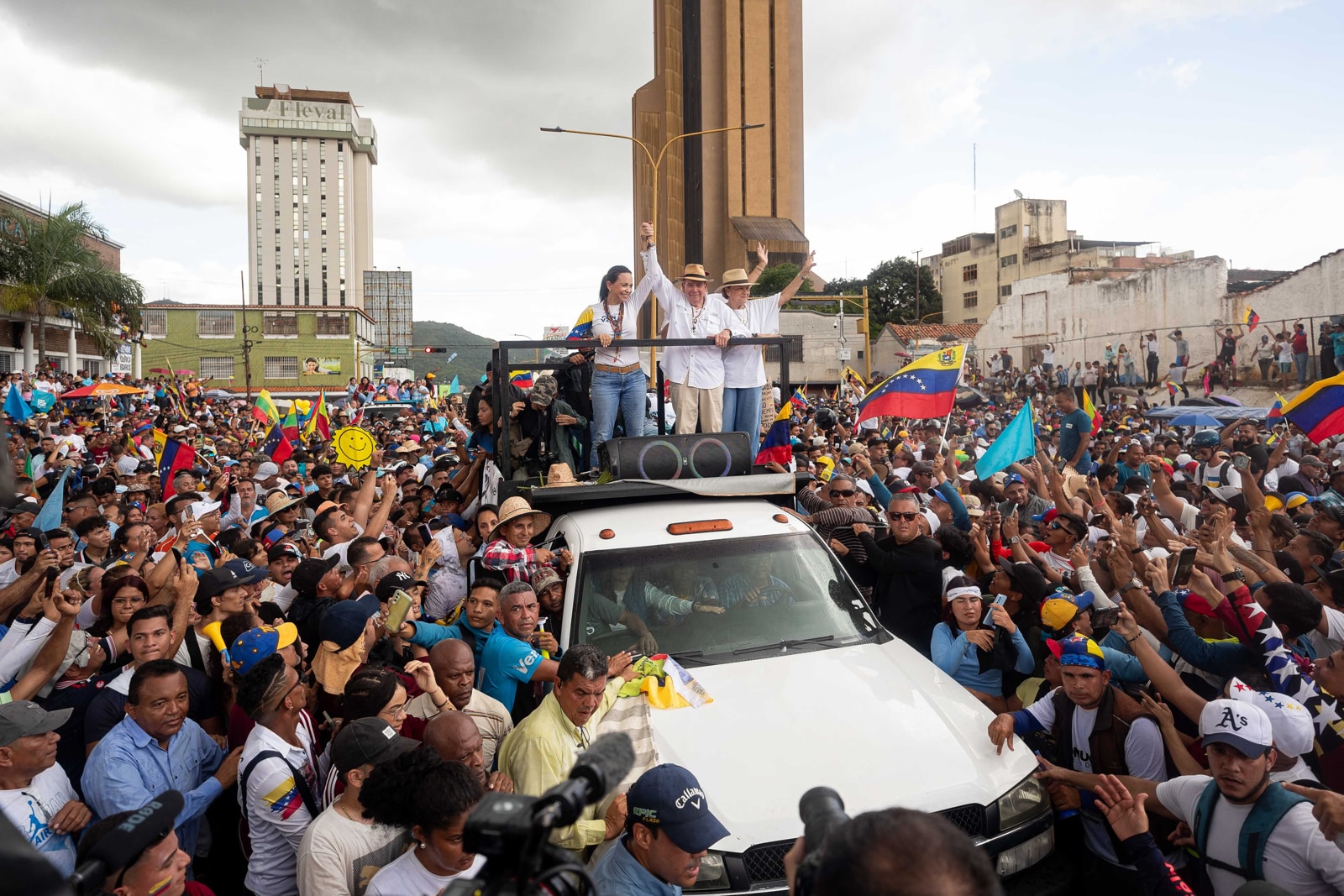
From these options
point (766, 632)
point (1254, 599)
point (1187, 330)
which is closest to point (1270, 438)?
point (1254, 599)

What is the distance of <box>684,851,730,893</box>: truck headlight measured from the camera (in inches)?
127

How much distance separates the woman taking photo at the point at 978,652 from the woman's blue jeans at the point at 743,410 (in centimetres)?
275

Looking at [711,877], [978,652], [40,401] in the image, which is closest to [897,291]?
[40,401]

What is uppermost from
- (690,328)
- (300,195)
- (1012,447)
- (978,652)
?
(300,195)

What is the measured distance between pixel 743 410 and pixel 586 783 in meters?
5.98

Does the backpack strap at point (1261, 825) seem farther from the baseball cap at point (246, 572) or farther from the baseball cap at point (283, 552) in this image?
the baseball cap at point (283, 552)

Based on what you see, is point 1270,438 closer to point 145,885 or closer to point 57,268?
point 145,885

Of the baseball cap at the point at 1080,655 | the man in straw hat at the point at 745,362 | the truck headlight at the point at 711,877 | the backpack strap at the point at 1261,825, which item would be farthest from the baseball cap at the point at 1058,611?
the man in straw hat at the point at 745,362

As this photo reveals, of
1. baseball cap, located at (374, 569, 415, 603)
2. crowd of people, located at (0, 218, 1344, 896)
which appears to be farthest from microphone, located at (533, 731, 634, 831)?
baseball cap, located at (374, 569, 415, 603)

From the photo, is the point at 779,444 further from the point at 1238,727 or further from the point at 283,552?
the point at 1238,727

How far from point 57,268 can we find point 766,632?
147ft

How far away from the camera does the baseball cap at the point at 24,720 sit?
3.27 m

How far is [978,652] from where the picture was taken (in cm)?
484

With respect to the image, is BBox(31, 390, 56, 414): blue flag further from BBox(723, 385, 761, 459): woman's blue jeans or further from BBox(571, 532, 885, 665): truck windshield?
BBox(571, 532, 885, 665): truck windshield
